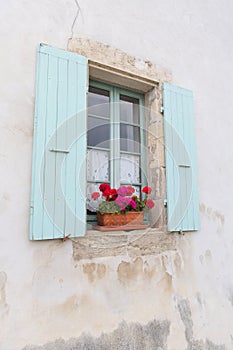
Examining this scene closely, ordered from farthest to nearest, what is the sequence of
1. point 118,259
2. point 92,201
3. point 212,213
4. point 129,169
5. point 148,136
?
point 212,213 → point 148,136 → point 129,169 → point 92,201 → point 118,259

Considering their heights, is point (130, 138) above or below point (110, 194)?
above

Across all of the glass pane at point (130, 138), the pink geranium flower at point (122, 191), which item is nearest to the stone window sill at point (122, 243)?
the pink geranium flower at point (122, 191)

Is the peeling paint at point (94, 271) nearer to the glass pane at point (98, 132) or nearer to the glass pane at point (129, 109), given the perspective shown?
the glass pane at point (98, 132)

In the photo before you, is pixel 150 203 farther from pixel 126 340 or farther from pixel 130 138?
pixel 126 340

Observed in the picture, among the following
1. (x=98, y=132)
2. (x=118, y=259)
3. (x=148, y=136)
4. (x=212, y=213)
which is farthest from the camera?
(x=212, y=213)

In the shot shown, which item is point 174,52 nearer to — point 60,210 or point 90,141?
point 90,141

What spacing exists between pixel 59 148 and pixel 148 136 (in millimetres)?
1026

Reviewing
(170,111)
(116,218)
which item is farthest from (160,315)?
(170,111)

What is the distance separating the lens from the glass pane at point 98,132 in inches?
87.7

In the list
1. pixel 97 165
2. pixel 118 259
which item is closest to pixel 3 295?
pixel 118 259

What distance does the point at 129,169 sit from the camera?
2.36 meters

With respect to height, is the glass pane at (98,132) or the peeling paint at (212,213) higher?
the glass pane at (98,132)

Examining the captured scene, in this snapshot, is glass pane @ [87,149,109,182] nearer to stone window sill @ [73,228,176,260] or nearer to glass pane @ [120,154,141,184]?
glass pane @ [120,154,141,184]

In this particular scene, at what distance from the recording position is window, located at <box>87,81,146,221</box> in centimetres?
221
